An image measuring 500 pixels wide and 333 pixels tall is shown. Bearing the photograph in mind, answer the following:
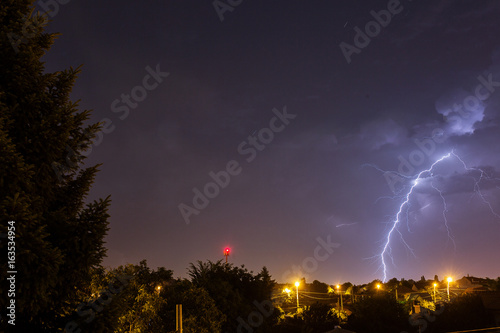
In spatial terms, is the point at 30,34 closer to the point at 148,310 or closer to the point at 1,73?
the point at 1,73

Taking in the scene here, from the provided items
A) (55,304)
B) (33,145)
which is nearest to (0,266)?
(55,304)

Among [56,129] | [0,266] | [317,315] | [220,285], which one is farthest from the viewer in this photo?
[317,315]

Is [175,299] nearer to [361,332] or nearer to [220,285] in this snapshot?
[220,285]

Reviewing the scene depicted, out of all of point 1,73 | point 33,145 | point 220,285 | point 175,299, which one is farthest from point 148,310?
point 1,73

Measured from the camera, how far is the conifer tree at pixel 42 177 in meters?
5.83

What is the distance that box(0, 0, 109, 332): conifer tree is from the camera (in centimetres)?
583

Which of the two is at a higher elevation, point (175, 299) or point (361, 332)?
point (175, 299)

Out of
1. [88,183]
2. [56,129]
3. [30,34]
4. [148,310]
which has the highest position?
[30,34]

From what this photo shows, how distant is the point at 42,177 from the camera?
734 cm

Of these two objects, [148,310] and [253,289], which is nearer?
[148,310]

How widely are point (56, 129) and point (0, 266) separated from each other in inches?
117

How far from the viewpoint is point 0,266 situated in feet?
17.6

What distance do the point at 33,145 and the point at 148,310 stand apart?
7889 mm

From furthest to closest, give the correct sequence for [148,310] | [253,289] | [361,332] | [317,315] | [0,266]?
1. [361,332]
2. [317,315]
3. [253,289]
4. [148,310]
5. [0,266]
